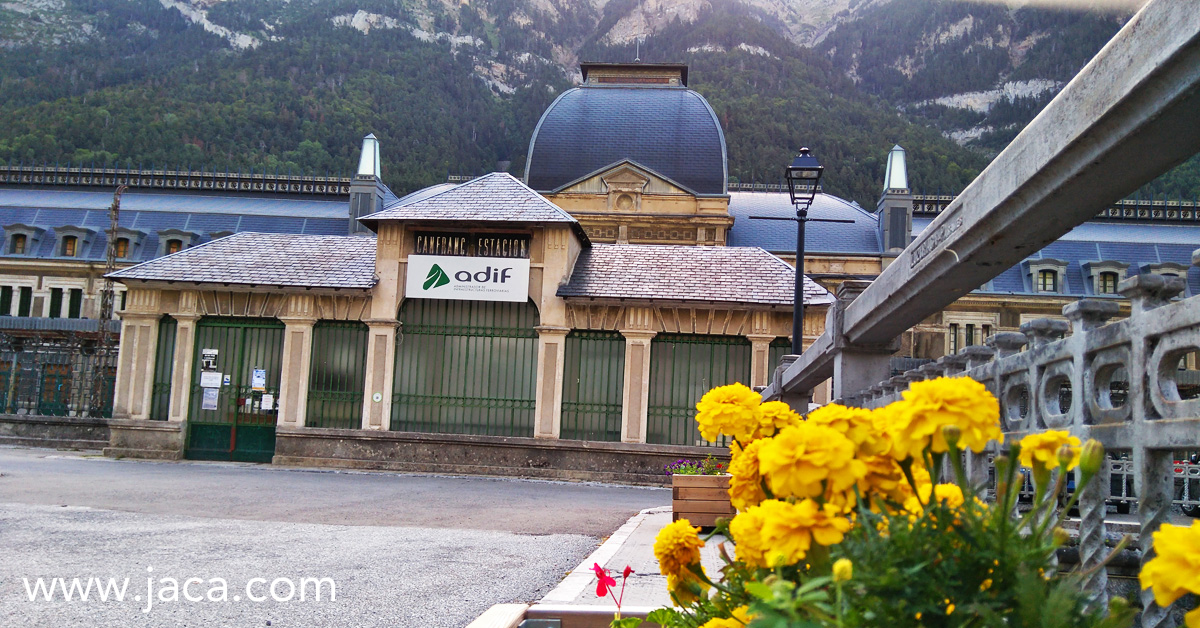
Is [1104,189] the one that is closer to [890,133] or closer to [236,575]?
[236,575]

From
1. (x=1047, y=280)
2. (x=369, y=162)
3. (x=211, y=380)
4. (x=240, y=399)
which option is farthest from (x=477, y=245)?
(x=1047, y=280)

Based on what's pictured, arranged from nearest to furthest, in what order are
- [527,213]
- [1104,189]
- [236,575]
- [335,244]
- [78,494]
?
[1104,189] → [236,575] → [78,494] → [527,213] → [335,244]

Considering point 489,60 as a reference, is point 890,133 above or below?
below

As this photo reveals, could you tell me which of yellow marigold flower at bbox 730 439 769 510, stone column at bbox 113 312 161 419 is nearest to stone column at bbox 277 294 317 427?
stone column at bbox 113 312 161 419

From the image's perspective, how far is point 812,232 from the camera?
4675 cm

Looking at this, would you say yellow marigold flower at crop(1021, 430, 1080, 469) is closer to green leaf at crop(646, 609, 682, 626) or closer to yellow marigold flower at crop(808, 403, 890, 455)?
yellow marigold flower at crop(808, 403, 890, 455)

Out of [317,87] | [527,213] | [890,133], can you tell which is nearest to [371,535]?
[527,213]

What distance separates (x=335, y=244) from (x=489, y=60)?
129942 millimetres

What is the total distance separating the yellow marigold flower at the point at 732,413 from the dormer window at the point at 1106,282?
48050mm

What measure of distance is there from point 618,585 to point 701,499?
12.3 feet

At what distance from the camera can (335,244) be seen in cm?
2597

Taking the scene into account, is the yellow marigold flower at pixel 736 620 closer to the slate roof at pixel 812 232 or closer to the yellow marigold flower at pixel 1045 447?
the yellow marigold flower at pixel 1045 447

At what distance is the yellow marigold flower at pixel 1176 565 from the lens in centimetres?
137

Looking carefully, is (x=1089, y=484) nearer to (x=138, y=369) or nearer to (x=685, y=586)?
(x=685, y=586)
